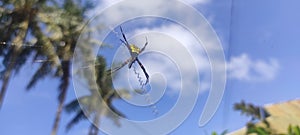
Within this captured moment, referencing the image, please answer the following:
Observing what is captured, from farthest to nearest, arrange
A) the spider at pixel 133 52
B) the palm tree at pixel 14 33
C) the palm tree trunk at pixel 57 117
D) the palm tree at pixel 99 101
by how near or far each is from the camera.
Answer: the palm tree trunk at pixel 57 117
the palm tree at pixel 14 33
the palm tree at pixel 99 101
the spider at pixel 133 52

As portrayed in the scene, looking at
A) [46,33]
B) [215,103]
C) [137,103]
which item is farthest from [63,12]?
[215,103]

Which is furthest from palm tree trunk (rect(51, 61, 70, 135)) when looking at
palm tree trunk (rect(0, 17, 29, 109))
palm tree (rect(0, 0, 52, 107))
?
palm tree trunk (rect(0, 17, 29, 109))

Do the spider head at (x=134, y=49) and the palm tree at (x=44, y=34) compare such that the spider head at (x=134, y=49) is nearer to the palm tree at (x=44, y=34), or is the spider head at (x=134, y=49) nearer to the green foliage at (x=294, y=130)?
the green foliage at (x=294, y=130)

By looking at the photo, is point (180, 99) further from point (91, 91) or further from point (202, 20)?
point (91, 91)

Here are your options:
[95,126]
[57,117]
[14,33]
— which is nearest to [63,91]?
[57,117]

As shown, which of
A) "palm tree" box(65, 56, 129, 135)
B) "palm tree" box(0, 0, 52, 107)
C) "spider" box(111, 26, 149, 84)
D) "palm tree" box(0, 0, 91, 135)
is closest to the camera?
"spider" box(111, 26, 149, 84)

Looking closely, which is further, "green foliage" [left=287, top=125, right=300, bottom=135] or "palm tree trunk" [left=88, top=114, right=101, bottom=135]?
"palm tree trunk" [left=88, top=114, right=101, bottom=135]

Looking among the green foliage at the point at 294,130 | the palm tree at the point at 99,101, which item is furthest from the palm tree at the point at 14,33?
the green foliage at the point at 294,130

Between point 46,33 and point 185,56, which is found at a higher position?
point 46,33

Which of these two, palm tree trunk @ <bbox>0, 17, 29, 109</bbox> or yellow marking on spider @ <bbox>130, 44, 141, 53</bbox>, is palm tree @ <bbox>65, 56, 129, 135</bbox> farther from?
palm tree trunk @ <bbox>0, 17, 29, 109</bbox>
